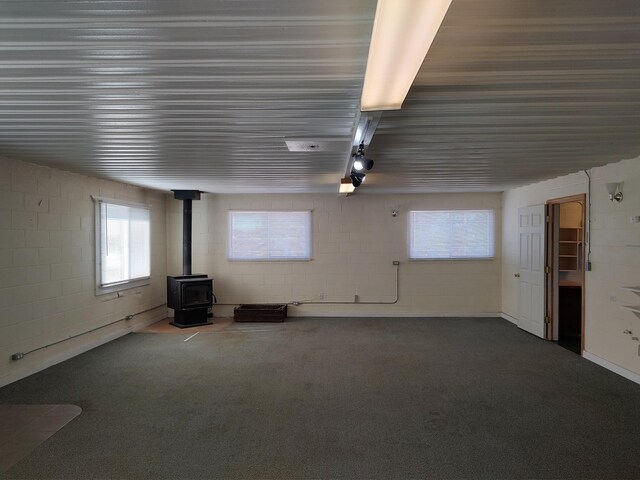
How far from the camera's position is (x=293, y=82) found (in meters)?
1.90

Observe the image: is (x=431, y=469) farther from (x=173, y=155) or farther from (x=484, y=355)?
(x=173, y=155)

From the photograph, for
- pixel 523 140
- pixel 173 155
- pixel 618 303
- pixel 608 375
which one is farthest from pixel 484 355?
pixel 173 155

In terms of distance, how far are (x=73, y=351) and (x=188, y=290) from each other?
1.84 meters

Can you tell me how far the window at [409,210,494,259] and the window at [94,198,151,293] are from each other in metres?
4.96

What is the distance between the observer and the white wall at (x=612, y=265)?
3598 mm

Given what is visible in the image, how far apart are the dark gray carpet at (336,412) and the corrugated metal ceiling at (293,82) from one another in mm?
2391

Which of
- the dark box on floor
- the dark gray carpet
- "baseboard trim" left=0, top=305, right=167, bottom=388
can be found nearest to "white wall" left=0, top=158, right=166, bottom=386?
"baseboard trim" left=0, top=305, right=167, bottom=388

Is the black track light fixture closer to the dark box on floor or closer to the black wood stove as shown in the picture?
the dark box on floor

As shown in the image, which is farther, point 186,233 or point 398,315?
point 398,315

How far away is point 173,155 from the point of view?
11.6 feet

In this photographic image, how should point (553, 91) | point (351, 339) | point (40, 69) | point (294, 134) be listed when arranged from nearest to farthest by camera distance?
1. point (40, 69)
2. point (553, 91)
3. point (294, 134)
4. point (351, 339)

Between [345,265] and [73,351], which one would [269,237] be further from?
[73,351]

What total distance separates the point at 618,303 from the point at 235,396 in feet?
14.2

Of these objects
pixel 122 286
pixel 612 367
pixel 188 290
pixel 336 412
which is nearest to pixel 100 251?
pixel 122 286
